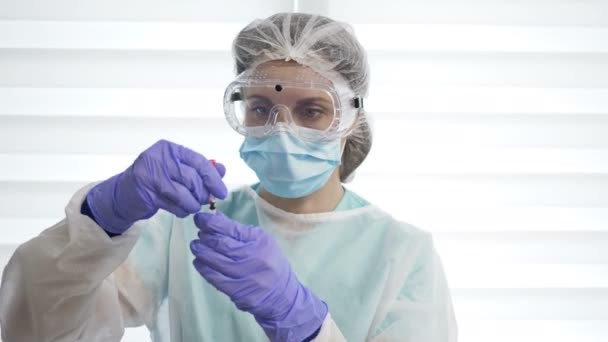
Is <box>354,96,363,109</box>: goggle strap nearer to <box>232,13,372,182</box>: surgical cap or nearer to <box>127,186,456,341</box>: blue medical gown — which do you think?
<box>232,13,372,182</box>: surgical cap

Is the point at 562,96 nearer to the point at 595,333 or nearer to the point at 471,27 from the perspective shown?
the point at 471,27

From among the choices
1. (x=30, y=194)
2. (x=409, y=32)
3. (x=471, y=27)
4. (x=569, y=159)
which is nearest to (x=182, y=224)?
(x=30, y=194)

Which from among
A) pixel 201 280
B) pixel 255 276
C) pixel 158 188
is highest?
pixel 158 188

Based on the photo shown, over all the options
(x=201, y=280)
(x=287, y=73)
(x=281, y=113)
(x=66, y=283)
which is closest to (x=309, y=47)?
(x=287, y=73)

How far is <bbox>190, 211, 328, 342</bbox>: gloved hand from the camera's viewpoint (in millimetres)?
1421

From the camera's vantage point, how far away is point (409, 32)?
246cm

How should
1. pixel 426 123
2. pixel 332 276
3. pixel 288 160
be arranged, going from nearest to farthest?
pixel 288 160 → pixel 332 276 → pixel 426 123

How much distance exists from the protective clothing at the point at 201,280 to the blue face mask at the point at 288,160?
0.14m

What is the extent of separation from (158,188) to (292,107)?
0.42 metres

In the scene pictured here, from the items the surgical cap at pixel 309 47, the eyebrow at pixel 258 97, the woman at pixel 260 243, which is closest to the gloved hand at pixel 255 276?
the woman at pixel 260 243

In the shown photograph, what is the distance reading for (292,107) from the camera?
5.49 feet

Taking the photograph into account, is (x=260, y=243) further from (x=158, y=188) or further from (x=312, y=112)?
(x=312, y=112)

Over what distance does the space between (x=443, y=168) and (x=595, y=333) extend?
842 mm

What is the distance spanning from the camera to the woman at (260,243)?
4.73ft
